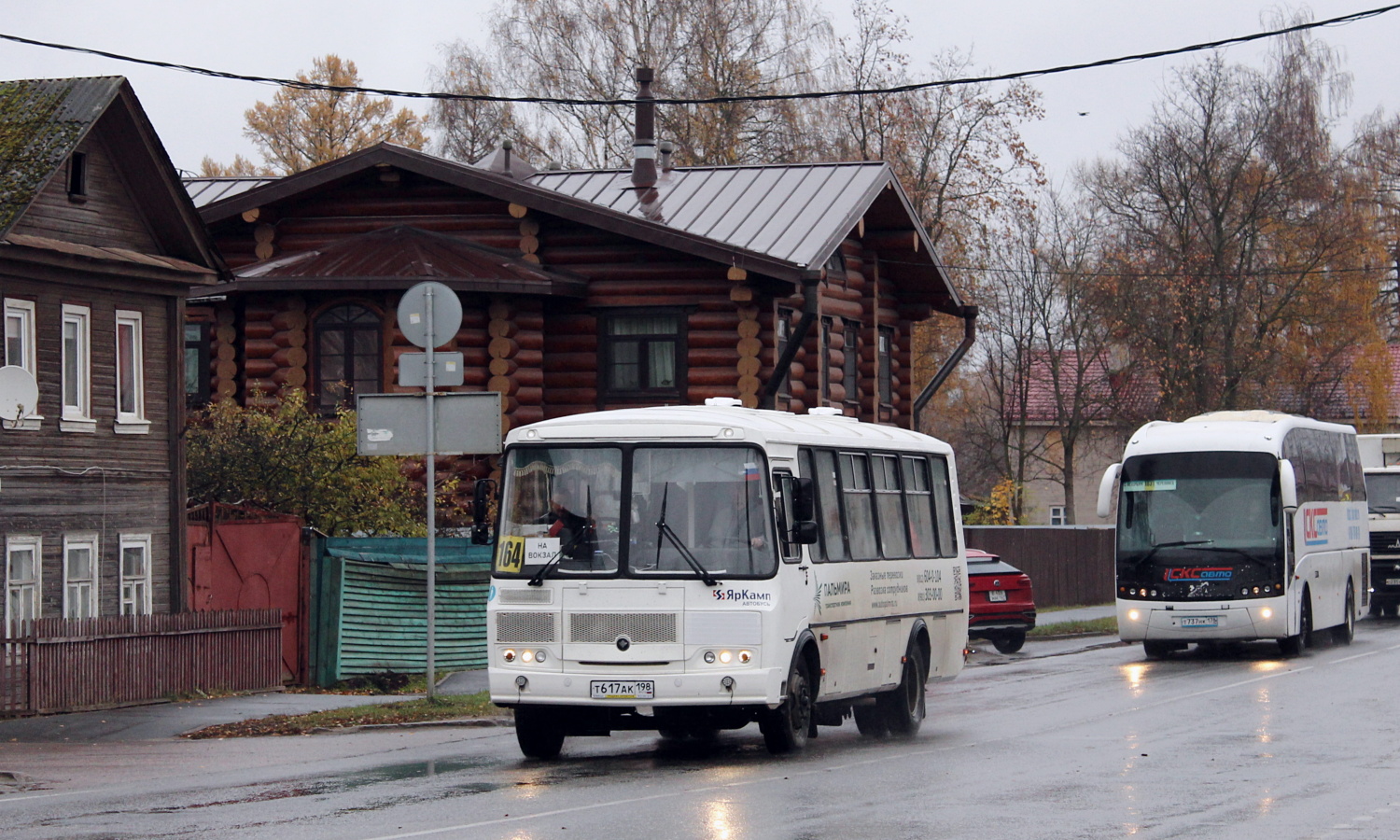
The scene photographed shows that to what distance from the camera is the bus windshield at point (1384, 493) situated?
38.0 meters

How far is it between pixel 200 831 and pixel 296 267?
2058 cm

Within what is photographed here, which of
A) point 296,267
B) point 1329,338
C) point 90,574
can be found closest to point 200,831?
point 90,574

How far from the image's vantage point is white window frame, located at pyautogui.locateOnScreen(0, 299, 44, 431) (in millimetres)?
21203

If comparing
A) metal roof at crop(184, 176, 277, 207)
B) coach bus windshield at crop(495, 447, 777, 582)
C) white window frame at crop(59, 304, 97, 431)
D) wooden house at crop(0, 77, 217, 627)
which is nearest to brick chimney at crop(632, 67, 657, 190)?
metal roof at crop(184, 176, 277, 207)

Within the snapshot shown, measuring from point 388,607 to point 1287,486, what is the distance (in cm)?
1211

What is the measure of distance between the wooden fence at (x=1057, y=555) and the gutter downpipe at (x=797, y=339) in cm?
1013

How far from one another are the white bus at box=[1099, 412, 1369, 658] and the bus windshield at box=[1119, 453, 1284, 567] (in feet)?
0.04

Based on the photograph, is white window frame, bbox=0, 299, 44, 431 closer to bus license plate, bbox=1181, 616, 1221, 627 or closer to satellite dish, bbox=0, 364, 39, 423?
satellite dish, bbox=0, 364, 39, 423

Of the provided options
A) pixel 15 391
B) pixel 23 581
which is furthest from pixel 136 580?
pixel 15 391

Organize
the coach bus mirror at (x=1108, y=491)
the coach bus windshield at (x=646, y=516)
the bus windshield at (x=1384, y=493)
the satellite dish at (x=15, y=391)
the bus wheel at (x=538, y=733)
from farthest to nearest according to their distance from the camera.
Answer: the bus windshield at (x=1384, y=493) < the coach bus mirror at (x=1108, y=491) < the satellite dish at (x=15, y=391) < the bus wheel at (x=538, y=733) < the coach bus windshield at (x=646, y=516)

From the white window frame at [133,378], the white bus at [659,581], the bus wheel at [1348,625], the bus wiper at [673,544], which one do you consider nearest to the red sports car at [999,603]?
the bus wheel at [1348,625]

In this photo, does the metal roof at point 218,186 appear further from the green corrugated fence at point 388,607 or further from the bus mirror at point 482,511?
the bus mirror at point 482,511

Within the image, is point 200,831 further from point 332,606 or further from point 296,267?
point 296,267

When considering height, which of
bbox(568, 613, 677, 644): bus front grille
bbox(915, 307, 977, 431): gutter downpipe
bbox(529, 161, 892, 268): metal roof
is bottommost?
bbox(568, 613, 677, 644): bus front grille
